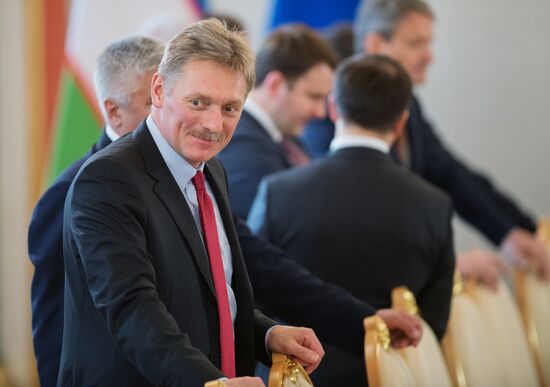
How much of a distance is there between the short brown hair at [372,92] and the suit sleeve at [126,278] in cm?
134

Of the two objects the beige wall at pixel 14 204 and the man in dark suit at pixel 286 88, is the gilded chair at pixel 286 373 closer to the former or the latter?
the man in dark suit at pixel 286 88

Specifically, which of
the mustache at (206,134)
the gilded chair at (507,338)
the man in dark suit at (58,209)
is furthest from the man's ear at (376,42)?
the mustache at (206,134)

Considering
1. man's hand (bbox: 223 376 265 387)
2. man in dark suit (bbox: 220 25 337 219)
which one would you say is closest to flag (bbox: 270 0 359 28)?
man in dark suit (bbox: 220 25 337 219)

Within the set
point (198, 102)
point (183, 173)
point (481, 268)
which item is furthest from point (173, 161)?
point (481, 268)

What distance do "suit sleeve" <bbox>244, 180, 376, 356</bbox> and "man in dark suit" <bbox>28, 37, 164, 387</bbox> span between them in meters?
0.42

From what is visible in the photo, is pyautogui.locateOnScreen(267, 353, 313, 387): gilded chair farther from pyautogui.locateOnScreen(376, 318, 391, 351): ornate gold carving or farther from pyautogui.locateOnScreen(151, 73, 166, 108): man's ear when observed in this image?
pyautogui.locateOnScreen(151, 73, 166, 108): man's ear

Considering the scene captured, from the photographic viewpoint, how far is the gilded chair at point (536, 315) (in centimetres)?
373

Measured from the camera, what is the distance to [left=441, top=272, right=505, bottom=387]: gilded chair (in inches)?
125

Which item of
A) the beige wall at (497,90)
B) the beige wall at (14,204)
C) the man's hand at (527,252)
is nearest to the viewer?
the man's hand at (527,252)

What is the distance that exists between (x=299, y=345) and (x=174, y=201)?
1.40 feet

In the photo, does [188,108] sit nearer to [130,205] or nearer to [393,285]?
[130,205]

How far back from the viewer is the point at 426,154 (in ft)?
14.8

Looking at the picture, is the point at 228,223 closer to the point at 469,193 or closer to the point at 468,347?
the point at 468,347

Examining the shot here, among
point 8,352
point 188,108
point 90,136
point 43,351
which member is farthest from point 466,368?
point 8,352
